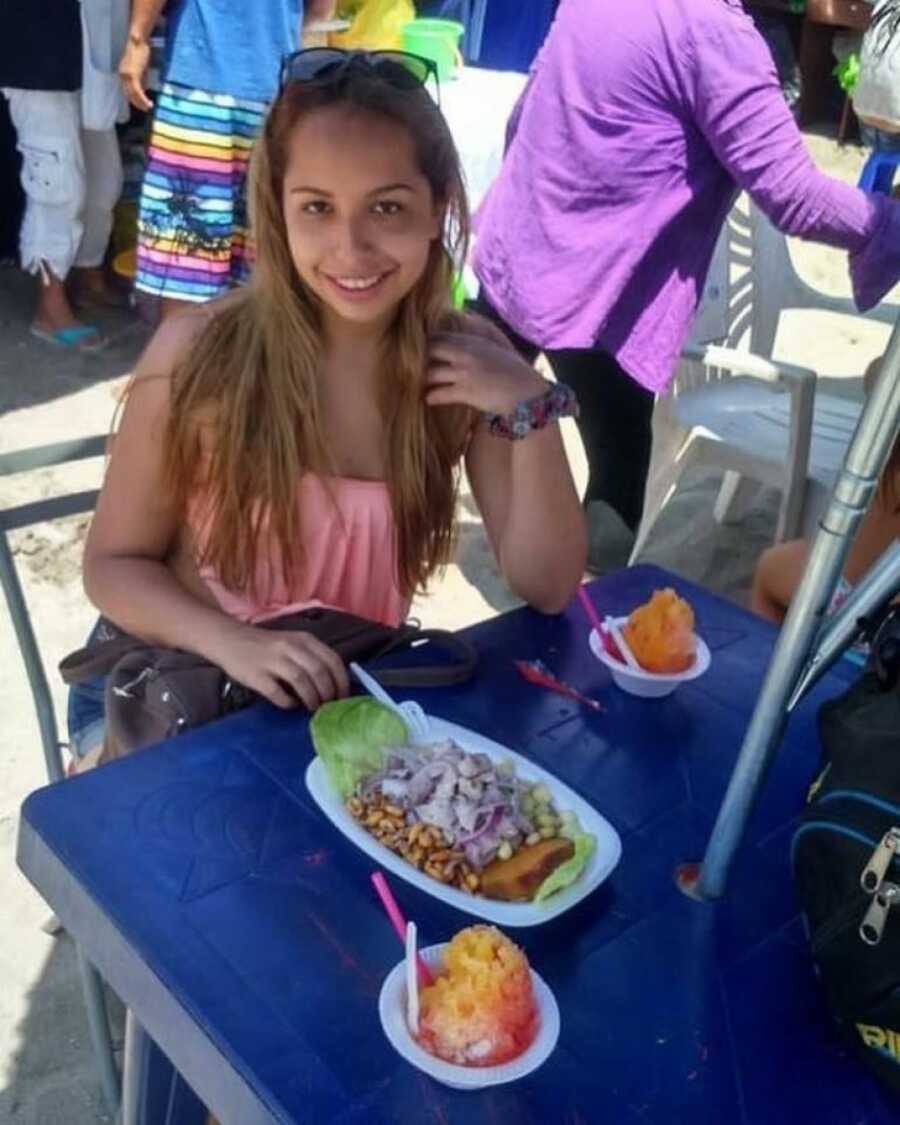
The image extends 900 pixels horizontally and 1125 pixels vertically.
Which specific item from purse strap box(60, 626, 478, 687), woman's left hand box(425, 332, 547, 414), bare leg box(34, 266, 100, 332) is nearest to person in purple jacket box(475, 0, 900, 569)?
woman's left hand box(425, 332, 547, 414)

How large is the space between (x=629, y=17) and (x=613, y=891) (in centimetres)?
180

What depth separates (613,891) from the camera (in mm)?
1216

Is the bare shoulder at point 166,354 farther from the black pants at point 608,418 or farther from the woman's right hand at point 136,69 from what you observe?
the woman's right hand at point 136,69

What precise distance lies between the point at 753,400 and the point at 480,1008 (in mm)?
2551

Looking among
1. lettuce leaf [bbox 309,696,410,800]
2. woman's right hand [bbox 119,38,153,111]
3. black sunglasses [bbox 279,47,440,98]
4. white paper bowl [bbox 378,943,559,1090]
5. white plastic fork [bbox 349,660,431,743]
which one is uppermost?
black sunglasses [bbox 279,47,440,98]

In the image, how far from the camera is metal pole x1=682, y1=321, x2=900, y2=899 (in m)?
0.93

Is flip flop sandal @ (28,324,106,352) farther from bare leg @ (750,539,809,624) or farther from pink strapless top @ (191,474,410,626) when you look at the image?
pink strapless top @ (191,474,410,626)

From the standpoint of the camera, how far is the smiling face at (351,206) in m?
1.56

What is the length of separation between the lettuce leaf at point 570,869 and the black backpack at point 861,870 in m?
0.19

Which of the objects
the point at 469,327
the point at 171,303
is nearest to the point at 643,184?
the point at 469,327

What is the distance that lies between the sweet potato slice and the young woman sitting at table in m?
0.42

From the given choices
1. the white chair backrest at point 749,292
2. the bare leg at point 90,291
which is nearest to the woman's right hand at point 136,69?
the bare leg at point 90,291

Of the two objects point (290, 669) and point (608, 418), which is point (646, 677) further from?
point (608, 418)

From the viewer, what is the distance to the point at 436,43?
4.17 metres
